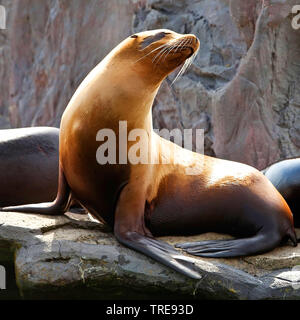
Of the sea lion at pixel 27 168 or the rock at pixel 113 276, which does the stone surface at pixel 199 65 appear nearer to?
the sea lion at pixel 27 168

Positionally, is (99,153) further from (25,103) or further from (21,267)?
(25,103)

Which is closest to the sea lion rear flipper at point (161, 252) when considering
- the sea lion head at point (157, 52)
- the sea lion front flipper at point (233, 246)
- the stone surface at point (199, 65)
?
the sea lion front flipper at point (233, 246)

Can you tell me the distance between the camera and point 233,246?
451 centimetres

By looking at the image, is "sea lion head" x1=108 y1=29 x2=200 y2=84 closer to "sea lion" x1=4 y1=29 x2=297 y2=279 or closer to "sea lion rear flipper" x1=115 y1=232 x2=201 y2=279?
"sea lion" x1=4 y1=29 x2=297 y2=279

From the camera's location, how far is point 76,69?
12648 mm

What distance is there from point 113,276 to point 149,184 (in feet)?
2.55

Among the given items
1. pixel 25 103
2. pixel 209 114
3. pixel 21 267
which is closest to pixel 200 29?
pixel 209 114

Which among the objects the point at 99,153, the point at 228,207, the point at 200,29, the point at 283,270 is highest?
the point at 200,29

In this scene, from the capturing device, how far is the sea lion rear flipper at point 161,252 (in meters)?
4.11

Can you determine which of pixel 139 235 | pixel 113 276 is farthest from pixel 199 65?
pixel 113 276

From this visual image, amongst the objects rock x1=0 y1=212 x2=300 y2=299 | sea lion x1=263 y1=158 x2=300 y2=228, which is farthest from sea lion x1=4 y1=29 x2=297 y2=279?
sea lion x1=263 y1=158 x2=300 y2=228

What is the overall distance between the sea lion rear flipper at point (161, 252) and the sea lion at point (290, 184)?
164 cm

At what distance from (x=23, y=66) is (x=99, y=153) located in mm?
9888

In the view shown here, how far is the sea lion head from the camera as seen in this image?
175 inches
